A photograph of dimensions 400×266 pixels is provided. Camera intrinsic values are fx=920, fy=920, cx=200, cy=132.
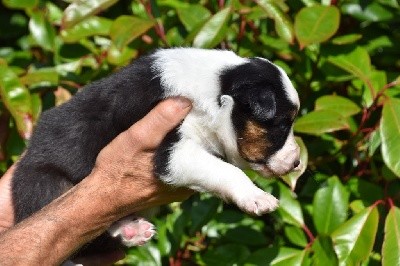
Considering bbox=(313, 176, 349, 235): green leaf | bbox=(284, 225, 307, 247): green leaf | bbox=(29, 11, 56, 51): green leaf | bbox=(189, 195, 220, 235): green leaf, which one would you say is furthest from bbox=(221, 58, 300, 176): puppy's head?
bbox=(29, 11, 56, 51): green leaf

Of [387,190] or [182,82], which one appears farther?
[387,190]

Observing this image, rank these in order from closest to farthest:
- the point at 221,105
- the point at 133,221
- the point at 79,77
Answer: the point at 221,105 < the point at 133,221 < the point at 79,77

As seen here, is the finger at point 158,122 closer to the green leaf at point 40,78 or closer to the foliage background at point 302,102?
the foliage background at point 302,102

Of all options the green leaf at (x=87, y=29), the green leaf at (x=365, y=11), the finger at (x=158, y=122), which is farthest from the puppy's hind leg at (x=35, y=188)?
the green leaf at (x=365, y=11)

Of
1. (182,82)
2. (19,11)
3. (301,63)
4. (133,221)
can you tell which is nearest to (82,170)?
(133,221)

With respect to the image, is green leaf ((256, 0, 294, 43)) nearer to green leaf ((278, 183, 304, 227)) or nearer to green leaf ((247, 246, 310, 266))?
green leaf ((278, 183, 304, 227))

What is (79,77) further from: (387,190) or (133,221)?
(387,190)
